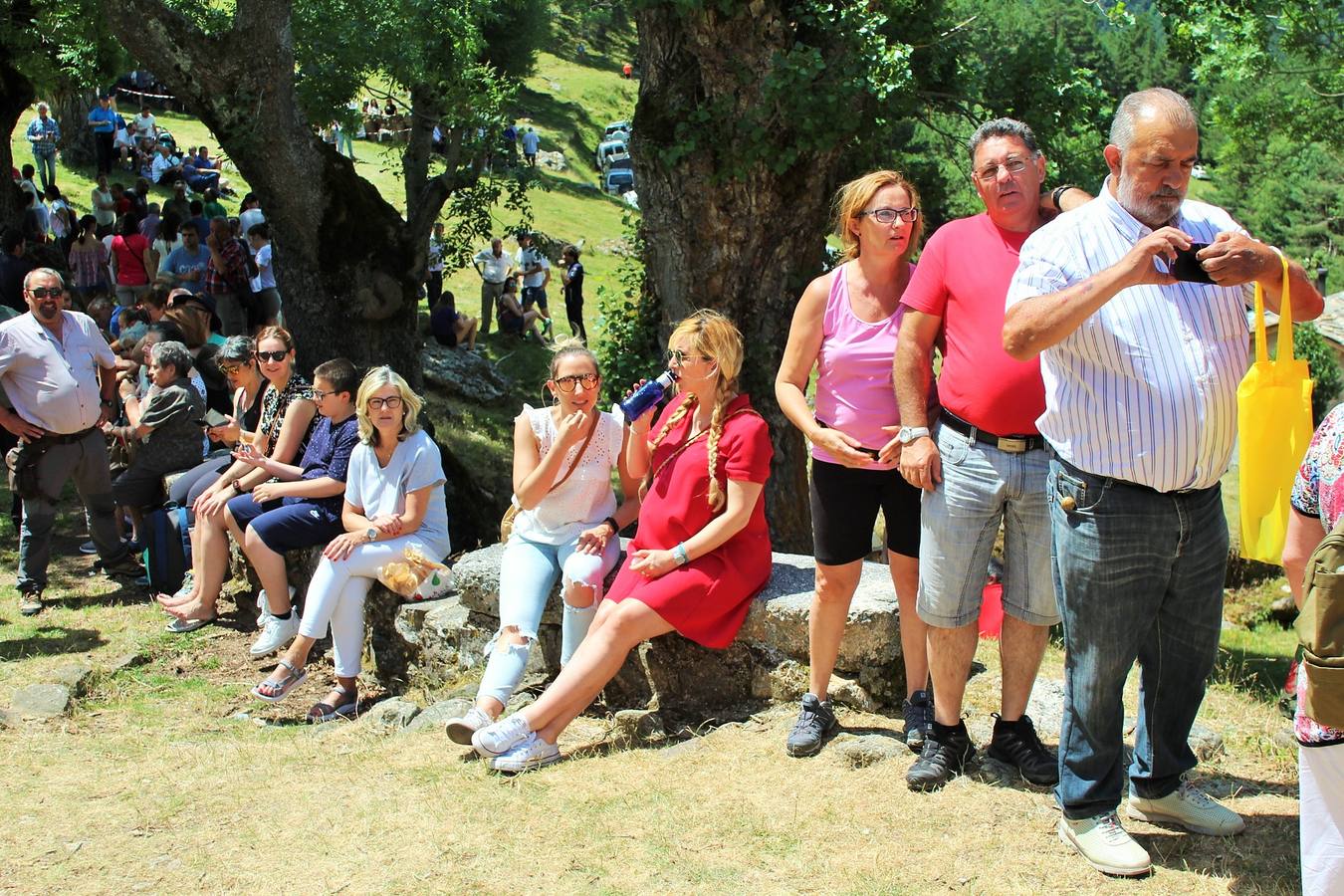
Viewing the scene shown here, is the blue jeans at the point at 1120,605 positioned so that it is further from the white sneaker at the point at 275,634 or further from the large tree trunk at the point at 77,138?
the large tree trunk at the point at 77,138

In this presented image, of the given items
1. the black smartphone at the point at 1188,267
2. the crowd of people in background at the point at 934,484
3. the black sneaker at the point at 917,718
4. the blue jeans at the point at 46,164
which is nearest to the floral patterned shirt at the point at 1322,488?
the crowd of people in background at the point at 934,484

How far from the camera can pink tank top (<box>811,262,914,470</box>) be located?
4094mm

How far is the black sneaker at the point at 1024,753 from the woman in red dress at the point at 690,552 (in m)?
1.10

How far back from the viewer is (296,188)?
9.06m

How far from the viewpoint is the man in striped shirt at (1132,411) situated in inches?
120

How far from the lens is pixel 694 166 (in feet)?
24.4

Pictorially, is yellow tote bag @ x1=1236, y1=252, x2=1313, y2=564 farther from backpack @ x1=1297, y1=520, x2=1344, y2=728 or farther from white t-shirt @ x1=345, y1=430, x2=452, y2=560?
white t-shirt @ x1=345, y1=430, x2=452, y2=560

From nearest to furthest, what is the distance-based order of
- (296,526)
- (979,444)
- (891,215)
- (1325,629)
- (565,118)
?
(1325,629), (979,444), (891,215), (296,526), (565,118)

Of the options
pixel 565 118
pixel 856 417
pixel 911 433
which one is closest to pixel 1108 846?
pixel 911 433

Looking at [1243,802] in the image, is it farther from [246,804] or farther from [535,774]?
[246,804]

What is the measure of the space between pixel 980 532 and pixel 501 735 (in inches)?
72.0

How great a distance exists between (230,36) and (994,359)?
271 inches

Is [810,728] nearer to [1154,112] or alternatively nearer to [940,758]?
[940,758]

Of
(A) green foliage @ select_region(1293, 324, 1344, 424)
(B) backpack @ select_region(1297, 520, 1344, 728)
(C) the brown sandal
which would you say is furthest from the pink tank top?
(A) green foliage @ select_region(1293, 324, 1344, 424)
